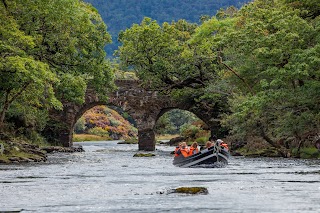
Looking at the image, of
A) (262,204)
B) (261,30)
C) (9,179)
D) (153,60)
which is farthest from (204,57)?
(262,204)

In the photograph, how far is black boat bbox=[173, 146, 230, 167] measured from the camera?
32.1 metres

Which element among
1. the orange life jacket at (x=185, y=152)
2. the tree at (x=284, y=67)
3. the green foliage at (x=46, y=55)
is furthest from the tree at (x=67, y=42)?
the tree at (x=284, y=67)

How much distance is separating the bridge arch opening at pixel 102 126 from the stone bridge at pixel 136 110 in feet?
143

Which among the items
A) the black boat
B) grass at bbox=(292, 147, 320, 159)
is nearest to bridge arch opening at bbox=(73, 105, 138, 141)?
grass at bbox=(292, 147, 320, 159)

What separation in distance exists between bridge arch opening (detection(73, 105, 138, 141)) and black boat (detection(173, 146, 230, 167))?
2878 inches

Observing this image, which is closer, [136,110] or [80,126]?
[136,110]

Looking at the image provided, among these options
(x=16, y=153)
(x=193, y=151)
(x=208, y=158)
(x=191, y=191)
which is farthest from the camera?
(x=16, y=153)

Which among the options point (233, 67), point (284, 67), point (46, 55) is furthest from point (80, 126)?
point (284, 67)

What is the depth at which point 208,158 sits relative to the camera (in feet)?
106

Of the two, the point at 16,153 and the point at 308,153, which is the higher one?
the point at 308,153

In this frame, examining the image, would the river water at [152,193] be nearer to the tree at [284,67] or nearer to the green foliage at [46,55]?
the green foliage at [46,55]

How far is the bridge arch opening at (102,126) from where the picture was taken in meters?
110

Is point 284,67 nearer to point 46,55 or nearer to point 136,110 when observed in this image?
point 46,55

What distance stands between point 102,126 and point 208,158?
85846mm
